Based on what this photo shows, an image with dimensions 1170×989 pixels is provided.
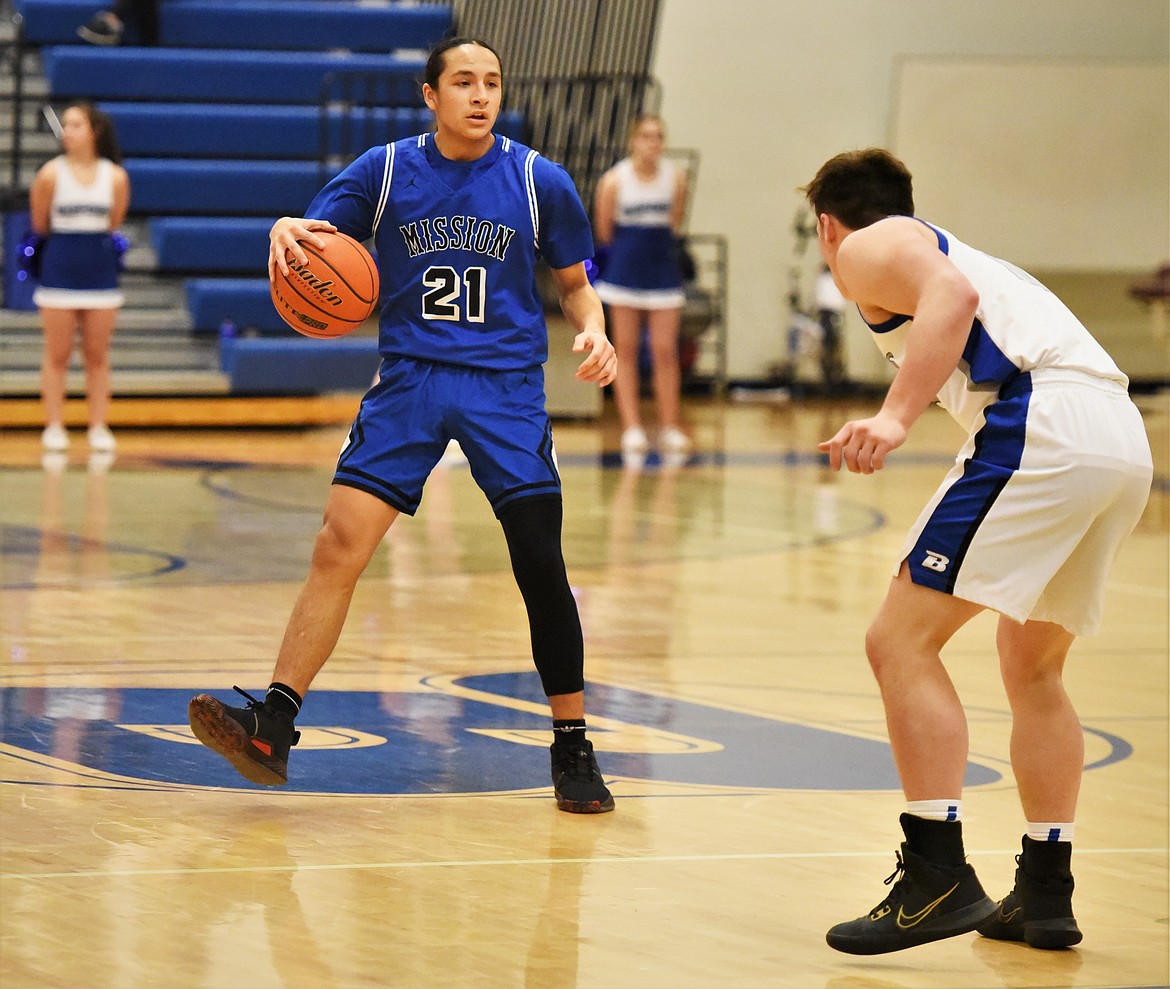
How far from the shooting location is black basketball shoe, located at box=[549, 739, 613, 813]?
433 cm

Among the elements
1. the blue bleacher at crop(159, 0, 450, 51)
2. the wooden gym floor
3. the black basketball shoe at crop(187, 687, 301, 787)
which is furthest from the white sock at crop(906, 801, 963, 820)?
the blue bleacher at crop(159, 0, 450, 51)

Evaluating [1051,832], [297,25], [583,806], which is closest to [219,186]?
[297,25]

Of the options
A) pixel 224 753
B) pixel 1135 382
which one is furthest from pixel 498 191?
pixel 1135 382

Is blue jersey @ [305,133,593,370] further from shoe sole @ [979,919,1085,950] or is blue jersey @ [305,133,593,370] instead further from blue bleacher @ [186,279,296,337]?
blue bleacher @ [186,279,296,337]

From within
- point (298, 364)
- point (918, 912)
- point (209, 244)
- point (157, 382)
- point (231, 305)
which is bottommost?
point (157, 382)

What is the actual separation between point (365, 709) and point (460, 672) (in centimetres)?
63

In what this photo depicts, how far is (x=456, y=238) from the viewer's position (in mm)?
4469

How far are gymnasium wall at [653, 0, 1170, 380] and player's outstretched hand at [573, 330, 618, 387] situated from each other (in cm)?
1436

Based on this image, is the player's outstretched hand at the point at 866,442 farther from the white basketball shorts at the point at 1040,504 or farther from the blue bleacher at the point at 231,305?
the blue bleacher at the point at 231,305

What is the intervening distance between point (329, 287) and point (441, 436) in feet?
1.46

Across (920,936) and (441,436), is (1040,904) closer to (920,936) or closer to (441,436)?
(920,936)

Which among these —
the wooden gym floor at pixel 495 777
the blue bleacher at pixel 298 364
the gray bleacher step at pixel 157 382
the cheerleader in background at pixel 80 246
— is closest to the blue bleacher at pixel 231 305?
the blue bleacher at pixel 298 364

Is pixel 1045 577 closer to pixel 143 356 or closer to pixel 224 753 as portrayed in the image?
pixel 224 753

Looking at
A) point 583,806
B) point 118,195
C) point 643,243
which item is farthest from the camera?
point 643,243
